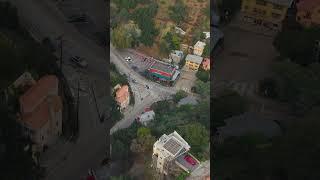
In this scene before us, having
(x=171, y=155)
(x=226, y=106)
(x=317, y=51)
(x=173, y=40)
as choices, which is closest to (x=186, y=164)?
(x=171, y=155)

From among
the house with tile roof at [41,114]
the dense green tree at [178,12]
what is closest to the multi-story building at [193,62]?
the dense green tree at [178,12]

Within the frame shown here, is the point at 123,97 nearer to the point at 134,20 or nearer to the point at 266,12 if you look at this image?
the point at 134,20

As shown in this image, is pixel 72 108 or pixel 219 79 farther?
pixel 219 79

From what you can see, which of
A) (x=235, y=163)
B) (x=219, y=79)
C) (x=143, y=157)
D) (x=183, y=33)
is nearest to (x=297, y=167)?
(x=235, y=163)

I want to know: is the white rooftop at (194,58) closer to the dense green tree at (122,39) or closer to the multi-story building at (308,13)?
the dense green tree at (122,39)

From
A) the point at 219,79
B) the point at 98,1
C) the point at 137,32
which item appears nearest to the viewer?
→ the point at 219,79

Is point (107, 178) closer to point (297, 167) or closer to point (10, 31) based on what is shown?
point (297, 167)
